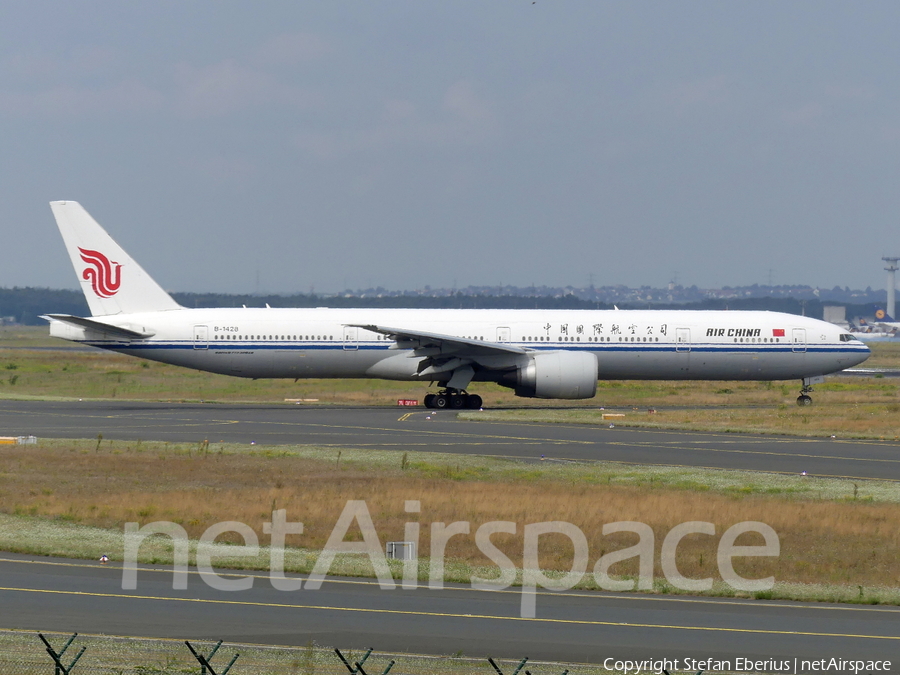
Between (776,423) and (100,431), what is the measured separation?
2299cm

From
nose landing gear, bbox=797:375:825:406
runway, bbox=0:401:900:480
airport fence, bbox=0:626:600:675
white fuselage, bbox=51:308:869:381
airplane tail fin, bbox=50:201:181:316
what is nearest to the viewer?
airport fence, bbox=0:626:600:675

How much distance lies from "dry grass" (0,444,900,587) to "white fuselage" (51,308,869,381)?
15.6 meters

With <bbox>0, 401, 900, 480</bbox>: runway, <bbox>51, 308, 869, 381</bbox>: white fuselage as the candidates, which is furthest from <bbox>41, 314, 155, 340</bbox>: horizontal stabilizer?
<bbox>0, 401, 900, 480</bbox>: runway

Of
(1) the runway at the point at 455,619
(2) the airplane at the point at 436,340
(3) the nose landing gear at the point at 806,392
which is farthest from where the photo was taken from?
(3) the nose landing gear at the point at 806,392

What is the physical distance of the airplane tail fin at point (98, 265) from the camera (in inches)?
1815

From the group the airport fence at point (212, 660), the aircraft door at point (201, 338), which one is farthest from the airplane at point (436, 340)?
the airport fence at point (212, 660)

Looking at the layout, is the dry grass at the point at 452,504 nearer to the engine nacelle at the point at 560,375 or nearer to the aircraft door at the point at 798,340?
the engine nacelle at the point at 560,375

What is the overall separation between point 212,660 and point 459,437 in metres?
23.7

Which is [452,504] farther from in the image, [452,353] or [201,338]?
[201,338]

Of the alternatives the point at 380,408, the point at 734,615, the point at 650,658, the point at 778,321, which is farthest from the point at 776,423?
the point at 650,658

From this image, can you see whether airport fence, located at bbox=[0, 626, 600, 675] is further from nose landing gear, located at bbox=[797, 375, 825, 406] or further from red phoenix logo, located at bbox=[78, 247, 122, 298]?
nose landing gear, located at bbox=[797, 375, 825, 406]

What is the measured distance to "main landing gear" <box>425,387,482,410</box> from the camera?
4566 centimetres

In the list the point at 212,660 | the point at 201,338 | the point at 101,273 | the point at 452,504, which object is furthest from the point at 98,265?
the point at 212,660

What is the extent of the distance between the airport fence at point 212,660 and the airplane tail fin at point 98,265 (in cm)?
3461
